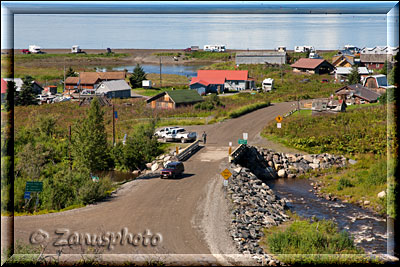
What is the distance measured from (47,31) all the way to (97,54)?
336 feet

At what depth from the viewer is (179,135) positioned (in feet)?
162

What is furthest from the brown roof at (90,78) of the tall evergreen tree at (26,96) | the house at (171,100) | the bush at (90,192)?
the bush at (90,192)

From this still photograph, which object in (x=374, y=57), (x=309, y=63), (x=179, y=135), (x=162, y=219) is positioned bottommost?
(x=162, y=219)

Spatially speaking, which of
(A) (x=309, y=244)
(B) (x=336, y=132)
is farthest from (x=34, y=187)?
(B) (x=336, y=132)

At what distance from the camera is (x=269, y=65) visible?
122m

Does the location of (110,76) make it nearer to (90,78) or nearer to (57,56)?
(90,78)

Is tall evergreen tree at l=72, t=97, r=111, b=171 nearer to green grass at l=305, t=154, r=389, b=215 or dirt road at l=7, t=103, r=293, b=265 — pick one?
dirt road at l=7, t=103, r=293, b=265

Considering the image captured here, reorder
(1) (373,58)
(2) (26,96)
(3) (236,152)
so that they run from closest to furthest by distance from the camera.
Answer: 1. (3) (236,152)
2. (2) (26,96)
3. (1) (373,58)

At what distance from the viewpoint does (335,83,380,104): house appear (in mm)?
69562

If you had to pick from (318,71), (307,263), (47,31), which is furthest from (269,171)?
(318,71)

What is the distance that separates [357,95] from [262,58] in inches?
2215

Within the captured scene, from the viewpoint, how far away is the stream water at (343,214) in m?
27.9

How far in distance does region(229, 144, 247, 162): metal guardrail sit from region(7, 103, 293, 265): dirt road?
3722mm

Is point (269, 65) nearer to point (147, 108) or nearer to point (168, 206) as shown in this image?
point (147, 108)
